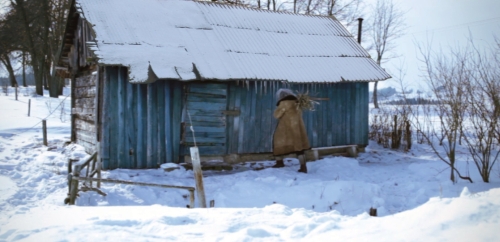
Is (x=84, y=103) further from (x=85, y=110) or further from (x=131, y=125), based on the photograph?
(x=131, y=125)

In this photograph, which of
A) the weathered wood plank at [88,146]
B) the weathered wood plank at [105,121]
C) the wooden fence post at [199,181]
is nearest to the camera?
the wooden fence post at [199,181]

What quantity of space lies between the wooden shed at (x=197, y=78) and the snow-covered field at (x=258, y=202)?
0.77 metres

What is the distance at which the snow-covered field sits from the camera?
344cm

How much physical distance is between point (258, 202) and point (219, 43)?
17.1 ft

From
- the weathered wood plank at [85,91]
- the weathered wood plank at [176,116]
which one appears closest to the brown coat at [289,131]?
the weathered wood plank at [176,116]

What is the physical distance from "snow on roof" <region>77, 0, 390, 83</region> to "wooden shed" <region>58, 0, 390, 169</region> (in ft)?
0.10

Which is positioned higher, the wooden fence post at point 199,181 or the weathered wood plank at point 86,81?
the weathered wood plank at point 86,81

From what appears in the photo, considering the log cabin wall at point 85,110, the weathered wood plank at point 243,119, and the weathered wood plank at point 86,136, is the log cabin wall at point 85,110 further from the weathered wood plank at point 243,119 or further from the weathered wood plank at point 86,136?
the weathered wood plank at point 243,119

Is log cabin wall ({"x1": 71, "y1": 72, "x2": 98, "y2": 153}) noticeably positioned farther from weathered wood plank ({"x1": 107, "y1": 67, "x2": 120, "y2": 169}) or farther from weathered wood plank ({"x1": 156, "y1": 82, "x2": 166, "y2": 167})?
weathered wood plank ({"x1": 156, "y1": 82, "x2": 166, "y2": 167})

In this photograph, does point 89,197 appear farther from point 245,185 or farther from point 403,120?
point 403,120

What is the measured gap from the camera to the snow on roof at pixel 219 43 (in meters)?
9.13

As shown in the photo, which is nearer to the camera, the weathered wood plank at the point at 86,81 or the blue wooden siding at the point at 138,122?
the blue wooden siding at the point at 138,122

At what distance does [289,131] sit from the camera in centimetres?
935

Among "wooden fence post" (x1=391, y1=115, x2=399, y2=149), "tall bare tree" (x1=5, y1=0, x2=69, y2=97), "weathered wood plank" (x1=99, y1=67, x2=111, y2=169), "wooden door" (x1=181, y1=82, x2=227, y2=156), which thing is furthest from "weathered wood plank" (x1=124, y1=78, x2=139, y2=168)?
"tall bare tree" (x1=5, y1=0, x2=69, y2=97)
